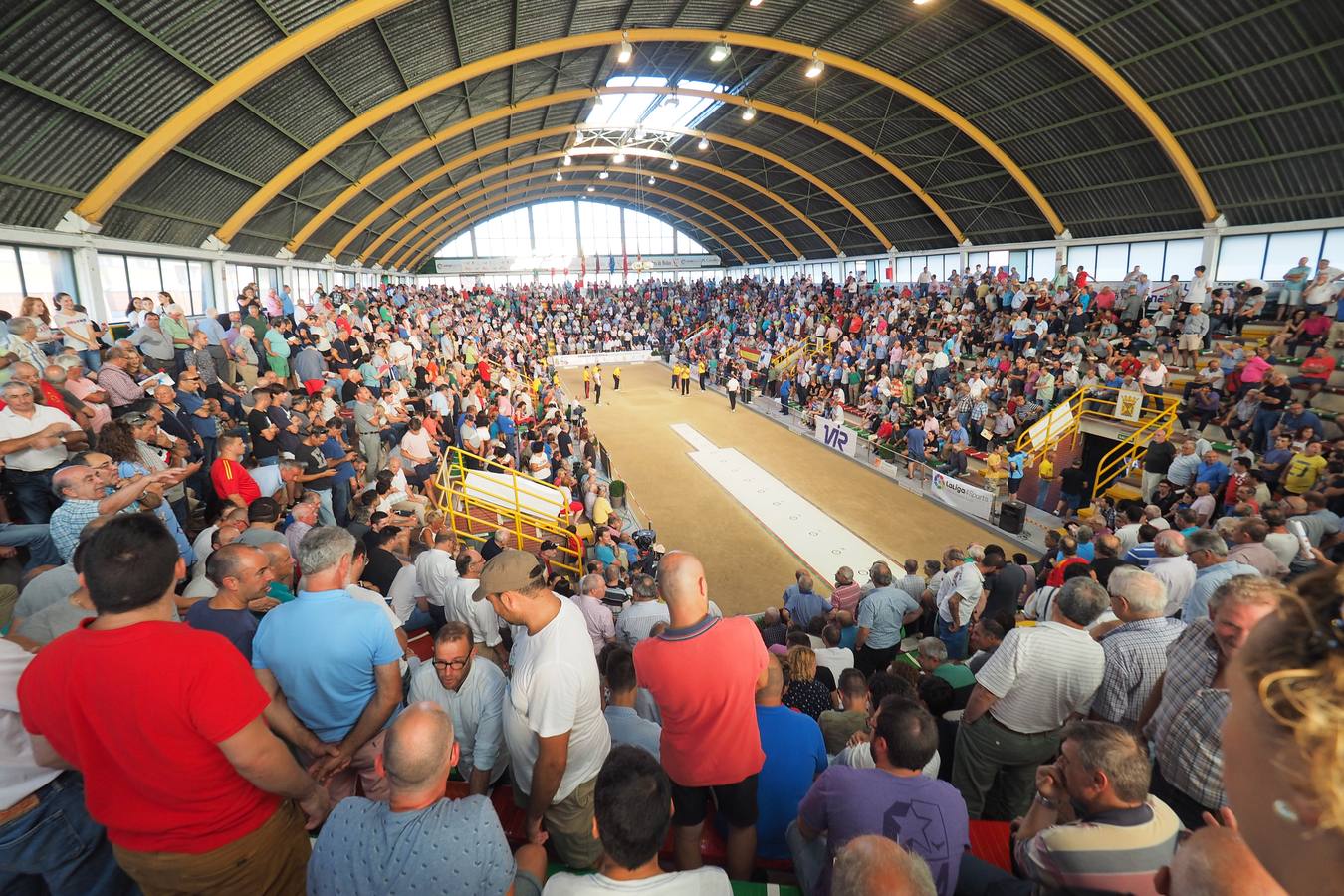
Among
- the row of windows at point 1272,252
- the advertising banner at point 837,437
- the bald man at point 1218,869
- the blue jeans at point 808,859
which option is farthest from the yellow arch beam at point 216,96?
the row of windows at point 1272,252

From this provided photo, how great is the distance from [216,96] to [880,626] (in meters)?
14.9

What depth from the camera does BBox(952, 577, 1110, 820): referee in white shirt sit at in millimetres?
Result: 3318

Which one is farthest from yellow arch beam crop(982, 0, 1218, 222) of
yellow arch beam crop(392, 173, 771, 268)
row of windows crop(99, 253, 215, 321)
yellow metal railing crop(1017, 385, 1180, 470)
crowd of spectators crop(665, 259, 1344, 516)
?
yellow arch beam crop(392, 173, 771, 268)

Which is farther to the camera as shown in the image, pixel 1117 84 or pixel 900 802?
pixel 1117 84

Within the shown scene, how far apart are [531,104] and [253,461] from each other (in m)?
17.3

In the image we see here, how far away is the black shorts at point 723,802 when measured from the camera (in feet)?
8.74

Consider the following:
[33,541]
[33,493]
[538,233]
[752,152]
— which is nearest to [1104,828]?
[33,541]

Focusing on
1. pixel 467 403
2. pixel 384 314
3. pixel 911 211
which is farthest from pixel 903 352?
pixel 384 314

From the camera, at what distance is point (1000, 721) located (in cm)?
347

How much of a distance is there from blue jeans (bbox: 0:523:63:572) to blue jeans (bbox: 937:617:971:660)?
26.4 feet

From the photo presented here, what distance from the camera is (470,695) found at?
2.89 meters

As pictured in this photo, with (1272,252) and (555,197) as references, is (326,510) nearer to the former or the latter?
(1272,252)

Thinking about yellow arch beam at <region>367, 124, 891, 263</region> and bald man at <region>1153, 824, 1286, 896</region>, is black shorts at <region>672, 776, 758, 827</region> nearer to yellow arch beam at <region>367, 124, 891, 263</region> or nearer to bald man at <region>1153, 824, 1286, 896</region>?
bald man at <region>1153, 824, 1286, 896</region>

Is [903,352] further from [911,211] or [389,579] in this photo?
[389,579]
